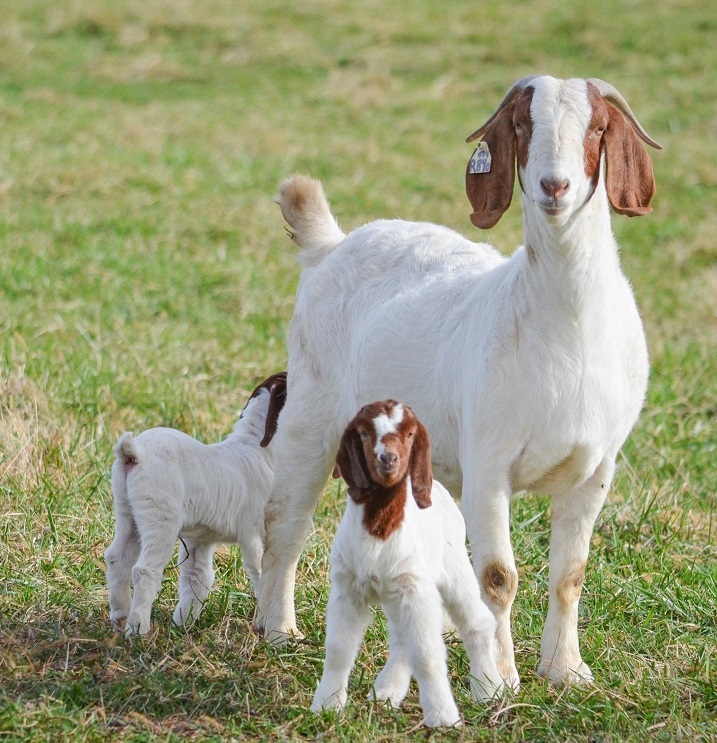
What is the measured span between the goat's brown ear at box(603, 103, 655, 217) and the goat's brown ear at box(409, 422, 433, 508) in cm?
90

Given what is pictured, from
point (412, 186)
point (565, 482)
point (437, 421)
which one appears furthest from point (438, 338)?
point (412, 186)

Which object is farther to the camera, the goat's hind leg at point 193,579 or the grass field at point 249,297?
the goat's hind leg at point 193,579

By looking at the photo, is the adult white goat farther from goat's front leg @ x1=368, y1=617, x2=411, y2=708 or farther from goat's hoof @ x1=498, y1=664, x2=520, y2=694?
goat's front leg @ x1=368, y1=617, x2=411, y2=708

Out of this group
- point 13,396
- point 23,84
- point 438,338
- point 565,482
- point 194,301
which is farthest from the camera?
point 23,84

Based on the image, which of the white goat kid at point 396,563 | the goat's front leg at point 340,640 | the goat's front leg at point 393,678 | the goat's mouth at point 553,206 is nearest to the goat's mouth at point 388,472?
the white goat kid at point 396,563

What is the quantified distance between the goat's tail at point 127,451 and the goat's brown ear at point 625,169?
1763mm

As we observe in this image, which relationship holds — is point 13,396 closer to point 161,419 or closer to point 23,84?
point 161,419

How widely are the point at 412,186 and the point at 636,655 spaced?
27.1 ft

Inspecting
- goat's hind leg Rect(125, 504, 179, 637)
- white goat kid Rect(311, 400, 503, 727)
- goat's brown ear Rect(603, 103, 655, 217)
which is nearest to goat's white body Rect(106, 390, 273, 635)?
goat's hind leg Rect(125, 504, 179, 637)

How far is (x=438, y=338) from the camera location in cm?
420

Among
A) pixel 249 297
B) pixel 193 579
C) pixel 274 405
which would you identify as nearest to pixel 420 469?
pixel 193 579

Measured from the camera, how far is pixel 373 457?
126 inches

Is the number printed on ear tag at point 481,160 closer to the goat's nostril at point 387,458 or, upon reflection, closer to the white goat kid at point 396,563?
the white goat kid at point 396,563

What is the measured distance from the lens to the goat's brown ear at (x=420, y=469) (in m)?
3.35
